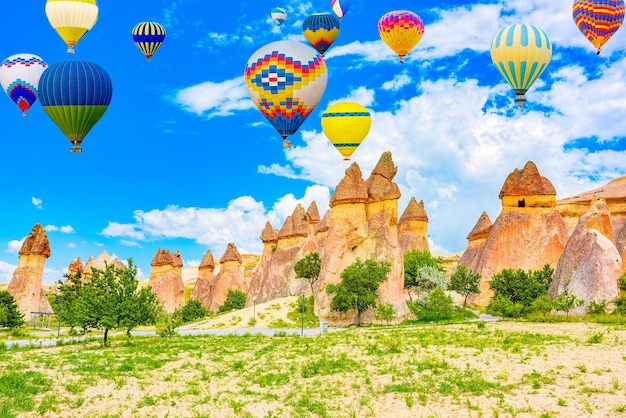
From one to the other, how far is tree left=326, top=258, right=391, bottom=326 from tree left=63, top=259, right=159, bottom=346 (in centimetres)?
1692

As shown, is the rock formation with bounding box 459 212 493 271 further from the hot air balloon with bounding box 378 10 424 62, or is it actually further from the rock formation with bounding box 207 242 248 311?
the rock formation with bounding box 207 242 248 311

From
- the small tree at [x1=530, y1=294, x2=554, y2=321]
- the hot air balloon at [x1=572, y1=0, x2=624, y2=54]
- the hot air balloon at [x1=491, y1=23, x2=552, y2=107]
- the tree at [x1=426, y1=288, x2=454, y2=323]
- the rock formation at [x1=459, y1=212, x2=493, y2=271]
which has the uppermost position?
the hot air balloon at [x1=572, y1=0, x2=624, y2=54]

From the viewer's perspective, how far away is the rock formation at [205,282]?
9319 cm

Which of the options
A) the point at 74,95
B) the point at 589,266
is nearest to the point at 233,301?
the point at 74,95

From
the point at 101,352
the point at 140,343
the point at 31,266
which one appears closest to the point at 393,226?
the point at 140,343

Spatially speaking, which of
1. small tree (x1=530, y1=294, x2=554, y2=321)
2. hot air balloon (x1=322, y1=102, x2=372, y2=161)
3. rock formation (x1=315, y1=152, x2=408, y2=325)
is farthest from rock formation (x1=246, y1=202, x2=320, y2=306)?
small tree (x1=530, y1=294, x2=554, y2=321)

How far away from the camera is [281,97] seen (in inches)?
1756

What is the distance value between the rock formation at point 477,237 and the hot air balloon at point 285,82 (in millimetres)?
37629

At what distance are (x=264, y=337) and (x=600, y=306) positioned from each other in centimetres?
1996

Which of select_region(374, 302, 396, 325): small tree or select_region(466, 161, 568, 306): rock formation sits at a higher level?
select_region(466, 161, 568, 306): rock formation

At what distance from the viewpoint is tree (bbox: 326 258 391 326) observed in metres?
52.7

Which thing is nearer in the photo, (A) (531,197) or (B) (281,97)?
(B) (281,97)

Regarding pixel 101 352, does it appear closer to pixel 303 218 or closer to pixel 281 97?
pixel 281 97

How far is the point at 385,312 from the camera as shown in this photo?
51062 mm
